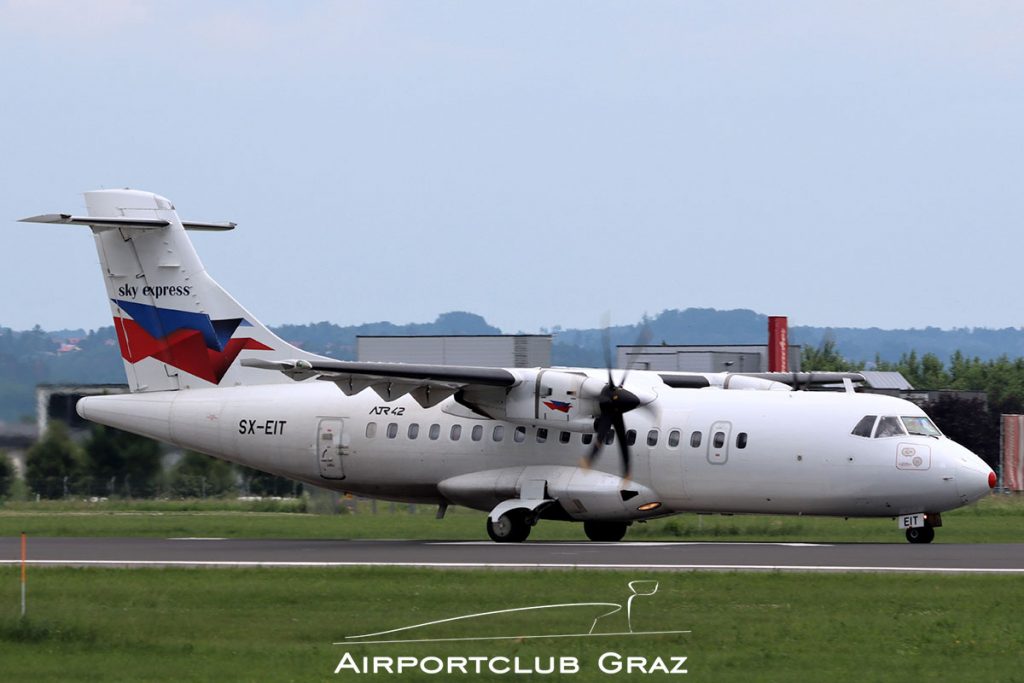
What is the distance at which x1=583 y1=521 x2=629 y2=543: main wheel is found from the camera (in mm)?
27578

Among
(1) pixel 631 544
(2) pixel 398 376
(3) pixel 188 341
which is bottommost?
(1) pixel 631 544

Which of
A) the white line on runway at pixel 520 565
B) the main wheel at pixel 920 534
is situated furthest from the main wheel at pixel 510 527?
the main wheel at pixel 920 534

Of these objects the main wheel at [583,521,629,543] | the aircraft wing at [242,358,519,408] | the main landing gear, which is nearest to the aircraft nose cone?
the main wheel at [583,521,629,543]

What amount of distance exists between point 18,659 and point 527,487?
1411 centimetres

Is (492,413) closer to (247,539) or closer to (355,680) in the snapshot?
(247,539)

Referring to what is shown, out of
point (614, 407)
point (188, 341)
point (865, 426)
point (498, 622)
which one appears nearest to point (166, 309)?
point (188, 341)

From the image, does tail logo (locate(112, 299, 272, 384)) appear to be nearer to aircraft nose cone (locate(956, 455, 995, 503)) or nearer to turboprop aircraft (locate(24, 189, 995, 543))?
turboprop aircraft (locate(24, 189, 995, 543))

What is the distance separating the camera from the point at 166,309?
29641mm

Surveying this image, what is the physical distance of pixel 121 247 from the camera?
29922 millimetres

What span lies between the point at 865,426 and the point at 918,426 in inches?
36.8

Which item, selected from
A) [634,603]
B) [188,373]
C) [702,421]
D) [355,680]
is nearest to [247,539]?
[188,373]

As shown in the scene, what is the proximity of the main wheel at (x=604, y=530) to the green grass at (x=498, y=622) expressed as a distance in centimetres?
794

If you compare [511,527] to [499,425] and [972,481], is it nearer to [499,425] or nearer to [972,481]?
[499,425]

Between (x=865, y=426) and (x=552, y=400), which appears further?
(x=552, y=400)
